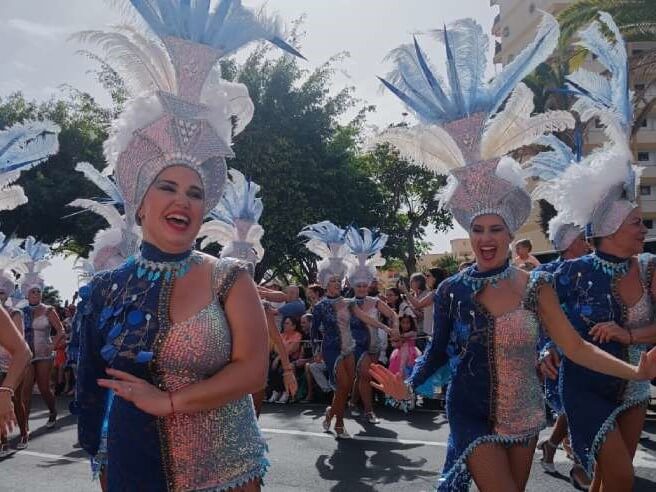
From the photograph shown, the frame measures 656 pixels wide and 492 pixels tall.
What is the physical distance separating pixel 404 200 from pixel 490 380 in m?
23.2

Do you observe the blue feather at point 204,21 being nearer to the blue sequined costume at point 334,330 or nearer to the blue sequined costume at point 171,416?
the blue sequined costume at point 171,416

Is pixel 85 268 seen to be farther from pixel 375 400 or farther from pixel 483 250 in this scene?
pixel 375 400

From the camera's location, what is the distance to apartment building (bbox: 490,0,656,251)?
1460 inches

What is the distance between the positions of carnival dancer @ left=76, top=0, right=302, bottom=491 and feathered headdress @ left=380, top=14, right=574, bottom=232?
51.3 inches

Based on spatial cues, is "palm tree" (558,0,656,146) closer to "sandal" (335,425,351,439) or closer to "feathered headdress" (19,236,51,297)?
"sandal" (335,425,351,439)

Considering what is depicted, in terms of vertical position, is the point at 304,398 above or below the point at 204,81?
below

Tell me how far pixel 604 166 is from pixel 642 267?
65 centimetres

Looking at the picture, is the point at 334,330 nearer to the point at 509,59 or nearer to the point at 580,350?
the point at 580,350

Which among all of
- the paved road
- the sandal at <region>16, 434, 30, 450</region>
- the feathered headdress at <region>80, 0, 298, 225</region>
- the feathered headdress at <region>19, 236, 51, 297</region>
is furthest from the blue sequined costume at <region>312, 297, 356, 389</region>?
the feathered headdress at <region>80, 0, 298, 225</region>

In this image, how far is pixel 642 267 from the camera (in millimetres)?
4426

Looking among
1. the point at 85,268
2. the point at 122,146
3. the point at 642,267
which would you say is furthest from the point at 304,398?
the point at 122,146

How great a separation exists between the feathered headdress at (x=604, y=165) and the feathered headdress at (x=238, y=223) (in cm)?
319

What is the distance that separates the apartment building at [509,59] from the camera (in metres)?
37.1

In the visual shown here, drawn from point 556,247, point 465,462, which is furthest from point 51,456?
point 465,462
